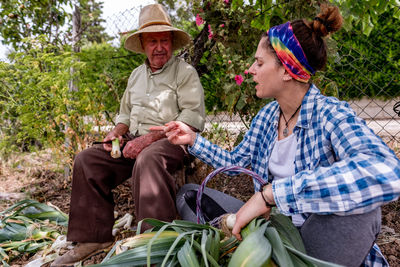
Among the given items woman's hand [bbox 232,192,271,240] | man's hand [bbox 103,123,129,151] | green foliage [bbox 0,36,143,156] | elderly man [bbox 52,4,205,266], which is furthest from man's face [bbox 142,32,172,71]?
woman's hand [bbox 232,192,271,240]

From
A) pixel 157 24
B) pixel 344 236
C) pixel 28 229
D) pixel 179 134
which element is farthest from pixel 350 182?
pixel 28 229

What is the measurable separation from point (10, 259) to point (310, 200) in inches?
83.4

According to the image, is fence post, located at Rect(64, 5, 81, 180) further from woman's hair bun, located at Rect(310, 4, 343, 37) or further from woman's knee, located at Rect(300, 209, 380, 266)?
woman's knee, located at Rect(300, 209, 380, 266)

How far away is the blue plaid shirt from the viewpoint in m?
1.11

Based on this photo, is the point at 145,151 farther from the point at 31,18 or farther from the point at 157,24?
the point at 31,18

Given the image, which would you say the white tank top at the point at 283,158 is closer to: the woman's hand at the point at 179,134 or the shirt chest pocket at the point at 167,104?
the woman's hand at the point at 179,134

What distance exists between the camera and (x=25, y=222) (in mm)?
2492

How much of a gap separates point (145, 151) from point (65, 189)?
6.71 feet

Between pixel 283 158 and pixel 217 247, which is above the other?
pixel 283 158

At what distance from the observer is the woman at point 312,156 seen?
1136 mm

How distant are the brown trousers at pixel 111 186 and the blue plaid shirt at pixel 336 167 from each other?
0.80m

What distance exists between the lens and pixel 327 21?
148cm

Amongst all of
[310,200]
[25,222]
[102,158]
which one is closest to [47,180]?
[25,222]

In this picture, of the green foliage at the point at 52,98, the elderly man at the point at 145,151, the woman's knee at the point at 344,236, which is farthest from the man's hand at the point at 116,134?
the woman's knee at the point at 344,236
